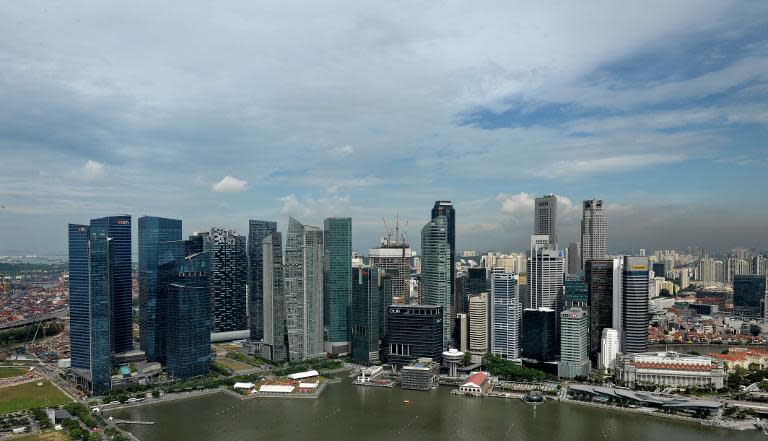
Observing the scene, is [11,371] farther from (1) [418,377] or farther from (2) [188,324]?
(1) [418,377]

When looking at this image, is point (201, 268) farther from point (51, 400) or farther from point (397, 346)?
point (397, 346)

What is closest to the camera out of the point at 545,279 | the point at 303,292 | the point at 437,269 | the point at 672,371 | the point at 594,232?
the point at 672,371

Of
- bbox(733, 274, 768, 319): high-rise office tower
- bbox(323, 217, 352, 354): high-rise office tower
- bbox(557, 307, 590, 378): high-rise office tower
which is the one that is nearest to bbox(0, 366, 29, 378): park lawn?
bbox(323, 217, 352, 354): high-rise office tower

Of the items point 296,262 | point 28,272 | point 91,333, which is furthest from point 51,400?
point 28,272

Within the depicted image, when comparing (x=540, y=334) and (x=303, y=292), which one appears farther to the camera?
(x=303, y=292)

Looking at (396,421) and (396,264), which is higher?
(396,264)

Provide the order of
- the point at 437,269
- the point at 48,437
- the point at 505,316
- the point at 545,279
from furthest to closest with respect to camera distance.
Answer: the point at 545,279 < the point at 437,269 < the point at 505,316 < the point at 48,437

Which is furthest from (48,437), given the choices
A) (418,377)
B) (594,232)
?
(594,232)
